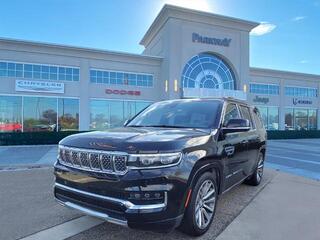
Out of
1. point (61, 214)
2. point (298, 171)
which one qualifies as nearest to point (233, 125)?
point (61, 214)

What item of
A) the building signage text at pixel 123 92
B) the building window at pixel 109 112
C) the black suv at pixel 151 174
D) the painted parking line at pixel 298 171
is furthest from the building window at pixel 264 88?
the black suv at pixel 151 174

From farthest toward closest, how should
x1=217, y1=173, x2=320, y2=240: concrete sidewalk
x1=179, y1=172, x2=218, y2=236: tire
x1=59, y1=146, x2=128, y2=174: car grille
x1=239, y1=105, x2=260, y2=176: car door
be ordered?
x1=239, y1=105, x2=260, y2=176: car door
x1=217, y1=173, x2=320, y2=240: concrete sidewalk
x1=179, y1=172, x2=218, y2=236: tire
x1=59, y1=146, x2=128, y2=174: car grille

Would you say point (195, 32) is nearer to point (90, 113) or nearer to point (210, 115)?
point (90, 113)

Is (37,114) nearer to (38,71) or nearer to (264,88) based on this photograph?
(38,71)

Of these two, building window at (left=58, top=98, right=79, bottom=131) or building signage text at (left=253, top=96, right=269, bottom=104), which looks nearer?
building window at (left=58, top=98, right=79, bottom=131)

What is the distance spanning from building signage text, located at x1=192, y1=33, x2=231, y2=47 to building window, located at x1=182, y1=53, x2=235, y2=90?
1.35 m

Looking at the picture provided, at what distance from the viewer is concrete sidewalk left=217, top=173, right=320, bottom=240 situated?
157 inches

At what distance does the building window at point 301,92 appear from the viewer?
35625mm

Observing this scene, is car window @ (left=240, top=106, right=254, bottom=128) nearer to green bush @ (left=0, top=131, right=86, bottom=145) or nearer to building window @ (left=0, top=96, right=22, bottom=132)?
green bush @ (left=0, top=131, right=86, bottom=145)

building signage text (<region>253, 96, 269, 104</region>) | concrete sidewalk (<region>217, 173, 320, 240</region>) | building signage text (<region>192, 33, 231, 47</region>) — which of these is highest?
building signage text (<region>192, 33, 231, 47</region>)

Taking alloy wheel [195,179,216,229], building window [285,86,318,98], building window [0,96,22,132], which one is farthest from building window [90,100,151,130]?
alloy wheel [195,179,216,229]

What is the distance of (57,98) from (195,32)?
15.1m

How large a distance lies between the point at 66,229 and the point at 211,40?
28394mm

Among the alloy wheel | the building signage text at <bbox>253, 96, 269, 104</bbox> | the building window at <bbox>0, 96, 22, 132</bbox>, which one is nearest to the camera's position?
the alloy wheel
